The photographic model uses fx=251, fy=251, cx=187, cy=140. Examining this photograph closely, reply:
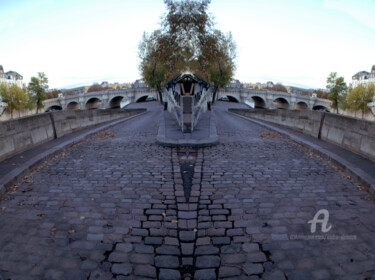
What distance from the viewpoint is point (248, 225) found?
4008 millimetres

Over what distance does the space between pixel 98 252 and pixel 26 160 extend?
205 inches

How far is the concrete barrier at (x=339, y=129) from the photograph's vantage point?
758 cm

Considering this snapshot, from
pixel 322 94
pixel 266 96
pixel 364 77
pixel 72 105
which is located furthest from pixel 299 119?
pixel 364 77

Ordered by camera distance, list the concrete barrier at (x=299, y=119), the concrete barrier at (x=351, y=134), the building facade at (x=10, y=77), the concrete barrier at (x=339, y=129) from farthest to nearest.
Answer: the building facade at (x=10, y=77)
the concrete barrier at (x=299, y=119)
the concrete barrier at (x=339, y=129)
the concrete barrier at (x=351, y=134)

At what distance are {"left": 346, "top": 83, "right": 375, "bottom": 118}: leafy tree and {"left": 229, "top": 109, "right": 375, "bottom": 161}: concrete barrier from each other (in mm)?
45927

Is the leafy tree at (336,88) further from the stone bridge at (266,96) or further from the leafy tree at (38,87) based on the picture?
the leafy tree at (38,87)

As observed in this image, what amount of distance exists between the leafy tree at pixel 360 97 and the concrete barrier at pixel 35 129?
180 feet

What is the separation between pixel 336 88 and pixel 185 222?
204ft

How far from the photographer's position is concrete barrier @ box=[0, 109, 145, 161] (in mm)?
7519

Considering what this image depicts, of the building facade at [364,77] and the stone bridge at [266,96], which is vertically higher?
the building facade at [364,77]

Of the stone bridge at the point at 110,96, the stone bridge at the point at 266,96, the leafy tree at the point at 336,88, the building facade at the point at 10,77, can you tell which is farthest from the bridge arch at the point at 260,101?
the building facade at the point at 10,77

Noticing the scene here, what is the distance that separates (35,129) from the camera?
9336mm

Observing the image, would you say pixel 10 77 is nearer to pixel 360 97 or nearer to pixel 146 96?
pixel 146 96

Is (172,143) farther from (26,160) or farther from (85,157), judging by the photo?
(26,160)
